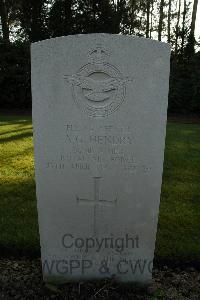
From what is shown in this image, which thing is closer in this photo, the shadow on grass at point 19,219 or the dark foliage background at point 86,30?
the shadow on grass at point 19,219

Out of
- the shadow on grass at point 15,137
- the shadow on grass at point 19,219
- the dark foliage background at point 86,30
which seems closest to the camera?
the shadow on grass at point 19,219

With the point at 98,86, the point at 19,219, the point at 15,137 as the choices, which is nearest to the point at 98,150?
the point at 98,86

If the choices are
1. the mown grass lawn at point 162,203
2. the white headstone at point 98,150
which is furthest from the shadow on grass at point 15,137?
the white headstone at point 98,150

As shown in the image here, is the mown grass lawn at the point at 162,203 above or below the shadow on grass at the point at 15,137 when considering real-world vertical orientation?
below

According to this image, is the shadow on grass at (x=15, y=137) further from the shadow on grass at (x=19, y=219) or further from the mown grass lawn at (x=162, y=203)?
the shadow on grass at (x=19, y=219)

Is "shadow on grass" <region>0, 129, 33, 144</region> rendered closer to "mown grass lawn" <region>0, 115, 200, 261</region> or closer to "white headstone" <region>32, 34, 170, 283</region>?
"mown grass lawn" <region>0, 115, 200, 261</region>

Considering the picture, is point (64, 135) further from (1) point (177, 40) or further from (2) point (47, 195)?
(1) point (177, 40)

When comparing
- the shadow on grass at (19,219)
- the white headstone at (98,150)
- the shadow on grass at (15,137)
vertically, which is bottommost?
the shadow on grass at (19,219)

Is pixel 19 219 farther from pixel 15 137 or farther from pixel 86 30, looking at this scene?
pixel 86 30

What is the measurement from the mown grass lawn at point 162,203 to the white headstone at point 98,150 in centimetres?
67

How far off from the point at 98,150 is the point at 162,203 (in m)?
2.40

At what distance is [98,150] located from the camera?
3109 millimetres

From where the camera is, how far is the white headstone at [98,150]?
291 centimetres

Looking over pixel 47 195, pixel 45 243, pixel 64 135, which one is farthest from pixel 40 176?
pixel 45 243
